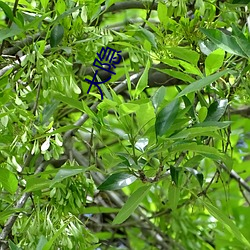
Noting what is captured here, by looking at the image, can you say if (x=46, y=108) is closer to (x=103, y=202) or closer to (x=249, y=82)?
(x=249, y=82)

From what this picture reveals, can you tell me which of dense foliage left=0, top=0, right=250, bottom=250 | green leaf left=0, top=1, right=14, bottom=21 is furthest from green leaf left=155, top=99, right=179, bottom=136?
green leaf left=0, top=1, right=14, bottom=21

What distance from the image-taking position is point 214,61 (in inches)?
35.9

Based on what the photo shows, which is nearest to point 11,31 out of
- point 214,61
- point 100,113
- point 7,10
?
point 7,10

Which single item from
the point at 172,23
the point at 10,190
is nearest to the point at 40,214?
the point at 10,190

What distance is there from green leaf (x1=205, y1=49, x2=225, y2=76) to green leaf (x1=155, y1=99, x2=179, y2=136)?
0.32 feet

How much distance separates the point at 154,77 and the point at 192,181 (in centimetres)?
23

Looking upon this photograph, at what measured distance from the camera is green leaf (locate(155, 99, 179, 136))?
817mm

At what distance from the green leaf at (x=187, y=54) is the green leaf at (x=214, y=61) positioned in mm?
18

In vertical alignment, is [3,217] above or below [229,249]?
above

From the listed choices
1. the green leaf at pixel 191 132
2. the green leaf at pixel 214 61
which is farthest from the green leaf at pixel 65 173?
the green leaf at pixel 214 61

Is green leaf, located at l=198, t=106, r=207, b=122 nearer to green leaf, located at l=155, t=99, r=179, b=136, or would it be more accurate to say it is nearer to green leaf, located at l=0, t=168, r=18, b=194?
green leaf, located at l=155, t=99, r=179, b=136

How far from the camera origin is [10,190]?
0.87 m

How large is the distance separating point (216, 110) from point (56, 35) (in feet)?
0.77

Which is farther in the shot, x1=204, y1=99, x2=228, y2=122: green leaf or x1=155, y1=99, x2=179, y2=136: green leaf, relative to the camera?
x1=204, y1=99, x2=228, y2=122: green leaf
